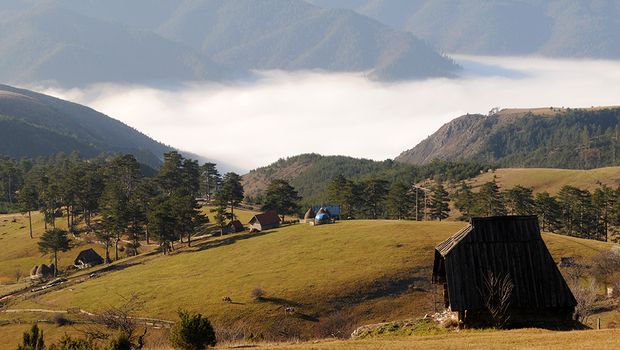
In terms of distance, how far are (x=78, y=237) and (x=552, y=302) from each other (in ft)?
360

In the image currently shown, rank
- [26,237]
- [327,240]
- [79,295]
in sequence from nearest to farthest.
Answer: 1. [79,295]
2. [327,240]
3. [26,237]

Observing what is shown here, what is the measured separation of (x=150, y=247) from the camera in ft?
407

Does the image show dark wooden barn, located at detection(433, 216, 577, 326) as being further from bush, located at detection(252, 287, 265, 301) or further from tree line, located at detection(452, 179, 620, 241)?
tree line, located at detection(452, 179, 620, 241)

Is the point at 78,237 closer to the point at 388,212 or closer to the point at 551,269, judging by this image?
the point at 388,212

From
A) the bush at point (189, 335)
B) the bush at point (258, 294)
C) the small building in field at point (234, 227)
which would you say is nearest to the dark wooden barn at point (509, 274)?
the bush at point (189, 335)

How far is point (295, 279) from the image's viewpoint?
79.6 meters

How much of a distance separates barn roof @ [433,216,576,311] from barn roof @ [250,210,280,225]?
77.8 metres

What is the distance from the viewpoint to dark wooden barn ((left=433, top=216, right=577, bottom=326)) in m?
42.3

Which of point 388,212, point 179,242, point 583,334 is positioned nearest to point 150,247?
point 179,242

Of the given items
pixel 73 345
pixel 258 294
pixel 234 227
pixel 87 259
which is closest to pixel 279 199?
pixel 234 227

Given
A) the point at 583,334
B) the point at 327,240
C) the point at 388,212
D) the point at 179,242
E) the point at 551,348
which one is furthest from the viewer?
the point at 388,212

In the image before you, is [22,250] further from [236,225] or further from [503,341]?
[503,341]

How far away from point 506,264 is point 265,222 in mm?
80587

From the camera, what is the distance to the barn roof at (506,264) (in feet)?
139
